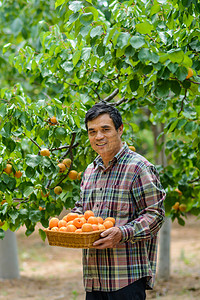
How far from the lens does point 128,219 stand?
7.27ft

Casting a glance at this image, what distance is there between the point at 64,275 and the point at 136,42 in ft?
18.8

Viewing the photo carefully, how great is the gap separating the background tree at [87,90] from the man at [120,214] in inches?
14.9

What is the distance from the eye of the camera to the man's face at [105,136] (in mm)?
2348

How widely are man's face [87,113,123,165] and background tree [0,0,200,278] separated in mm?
301

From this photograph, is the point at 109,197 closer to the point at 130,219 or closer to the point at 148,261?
the point at 130,219

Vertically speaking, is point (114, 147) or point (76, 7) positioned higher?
point (76, 7)

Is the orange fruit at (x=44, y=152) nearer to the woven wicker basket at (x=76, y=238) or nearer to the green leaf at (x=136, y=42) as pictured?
the woven wicker basket at (x=76, y=238)

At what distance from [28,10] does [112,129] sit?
4.55 metres

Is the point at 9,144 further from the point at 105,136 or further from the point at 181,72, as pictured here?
the point at 181,72

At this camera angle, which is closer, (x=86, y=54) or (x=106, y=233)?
(x=106, y=233)

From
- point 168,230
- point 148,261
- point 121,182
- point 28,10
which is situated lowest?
point 168,230

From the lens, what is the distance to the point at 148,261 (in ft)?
7.50

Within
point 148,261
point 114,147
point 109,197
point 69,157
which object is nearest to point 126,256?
point 148,261

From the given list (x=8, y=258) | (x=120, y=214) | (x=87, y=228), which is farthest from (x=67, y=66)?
(x=8, y=258)
